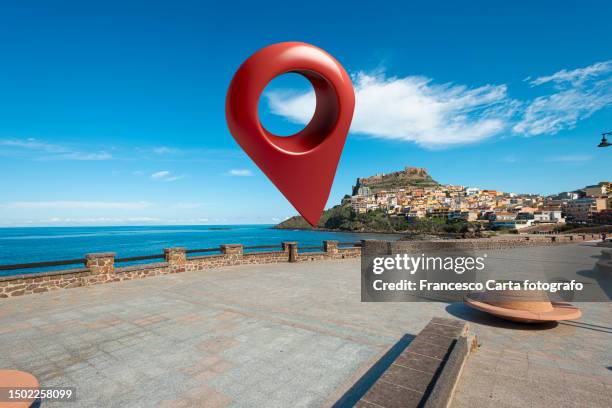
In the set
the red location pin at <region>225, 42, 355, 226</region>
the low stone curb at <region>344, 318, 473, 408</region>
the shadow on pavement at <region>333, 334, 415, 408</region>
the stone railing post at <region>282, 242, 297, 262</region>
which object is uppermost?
the red location pin at <region>225, 42, 355, 226</region>

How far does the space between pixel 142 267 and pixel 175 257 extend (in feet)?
4.45

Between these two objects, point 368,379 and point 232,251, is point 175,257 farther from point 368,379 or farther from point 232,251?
point 368,379

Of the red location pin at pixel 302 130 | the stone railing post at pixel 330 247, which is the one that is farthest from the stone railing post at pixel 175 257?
the red location pin at pixel 302 130

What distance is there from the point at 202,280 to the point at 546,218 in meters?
124

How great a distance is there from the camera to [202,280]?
11344mm

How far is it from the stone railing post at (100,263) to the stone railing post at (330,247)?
9.71 metres

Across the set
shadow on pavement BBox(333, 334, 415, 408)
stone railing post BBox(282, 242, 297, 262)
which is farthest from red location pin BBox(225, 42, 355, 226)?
stone railing post BBox(282, 242, 297, 262)

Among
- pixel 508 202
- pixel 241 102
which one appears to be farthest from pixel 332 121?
pixel 508 202

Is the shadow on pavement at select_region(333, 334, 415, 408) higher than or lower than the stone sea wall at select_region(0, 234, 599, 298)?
lower

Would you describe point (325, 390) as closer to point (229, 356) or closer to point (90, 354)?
point (229, 356)

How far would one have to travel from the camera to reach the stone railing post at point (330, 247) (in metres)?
16.6

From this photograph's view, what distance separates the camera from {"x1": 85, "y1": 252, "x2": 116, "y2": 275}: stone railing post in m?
10.6

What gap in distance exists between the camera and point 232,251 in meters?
14.6

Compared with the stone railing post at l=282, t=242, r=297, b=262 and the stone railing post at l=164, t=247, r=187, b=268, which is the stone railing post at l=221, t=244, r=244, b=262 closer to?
the stone railing post at l=164, t=247, r=187, b=268
